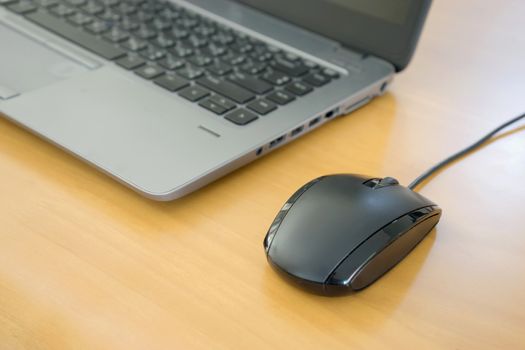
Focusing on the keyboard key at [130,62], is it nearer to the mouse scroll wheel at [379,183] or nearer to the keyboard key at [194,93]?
the keyboard key at [194,93]

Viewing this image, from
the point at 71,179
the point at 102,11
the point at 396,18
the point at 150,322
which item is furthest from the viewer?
the point at 102,11

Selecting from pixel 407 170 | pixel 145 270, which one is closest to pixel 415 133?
pixel 407 170

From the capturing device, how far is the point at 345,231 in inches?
14.8

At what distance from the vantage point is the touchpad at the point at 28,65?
0.55 m

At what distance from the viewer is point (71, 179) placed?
0.47 meters

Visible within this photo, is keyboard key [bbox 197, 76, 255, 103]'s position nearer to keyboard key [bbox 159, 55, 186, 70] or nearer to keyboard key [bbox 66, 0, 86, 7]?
keyboard key [bbox 159, 55, 186, 70]

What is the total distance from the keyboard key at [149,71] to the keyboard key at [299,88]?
13 centimetres

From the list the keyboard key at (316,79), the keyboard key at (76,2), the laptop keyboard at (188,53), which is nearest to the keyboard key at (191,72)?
the laptop keyboard at (188,53)

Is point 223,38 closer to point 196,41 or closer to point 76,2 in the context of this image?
point 196,41

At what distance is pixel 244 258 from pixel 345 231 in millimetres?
79

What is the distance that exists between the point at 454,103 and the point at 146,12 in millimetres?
379

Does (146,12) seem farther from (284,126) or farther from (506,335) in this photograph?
(506,335)

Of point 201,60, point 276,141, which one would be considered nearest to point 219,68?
point 201,60

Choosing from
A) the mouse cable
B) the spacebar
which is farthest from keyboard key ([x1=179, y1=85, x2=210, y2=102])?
the mouse cable
